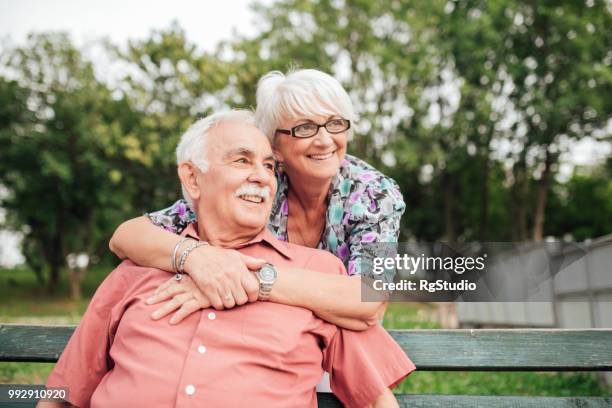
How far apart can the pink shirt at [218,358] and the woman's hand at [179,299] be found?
3 centimetres

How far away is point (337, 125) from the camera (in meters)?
2.67

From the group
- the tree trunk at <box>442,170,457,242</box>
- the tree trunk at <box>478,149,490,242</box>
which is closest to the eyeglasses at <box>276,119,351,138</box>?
the tree trunk at <box>478,149,490,242</box>

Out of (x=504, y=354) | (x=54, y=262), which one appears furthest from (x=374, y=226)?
(x=54, y=262)

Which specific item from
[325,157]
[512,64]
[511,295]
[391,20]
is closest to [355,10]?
[391,20]

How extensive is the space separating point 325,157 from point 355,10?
17.5 m

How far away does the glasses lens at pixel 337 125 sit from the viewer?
2639 millimetres

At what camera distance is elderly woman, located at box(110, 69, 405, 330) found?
1.96m

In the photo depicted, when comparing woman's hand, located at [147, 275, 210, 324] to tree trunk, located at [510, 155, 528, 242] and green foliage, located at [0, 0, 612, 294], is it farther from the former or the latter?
tree trunk, located at [510, 155, 528, 242]

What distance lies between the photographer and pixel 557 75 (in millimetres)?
18578

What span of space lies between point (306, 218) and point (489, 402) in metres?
1.18

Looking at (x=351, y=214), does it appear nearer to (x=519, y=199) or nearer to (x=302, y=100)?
(x=302, y=100)

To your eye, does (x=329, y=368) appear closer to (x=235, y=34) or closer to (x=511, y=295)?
(x=511, y=295)

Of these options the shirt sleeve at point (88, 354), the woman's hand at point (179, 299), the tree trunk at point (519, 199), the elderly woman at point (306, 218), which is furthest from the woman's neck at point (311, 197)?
the tree trunk at point (519, 199)

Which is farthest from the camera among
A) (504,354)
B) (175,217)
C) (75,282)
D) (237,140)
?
(75,282)
